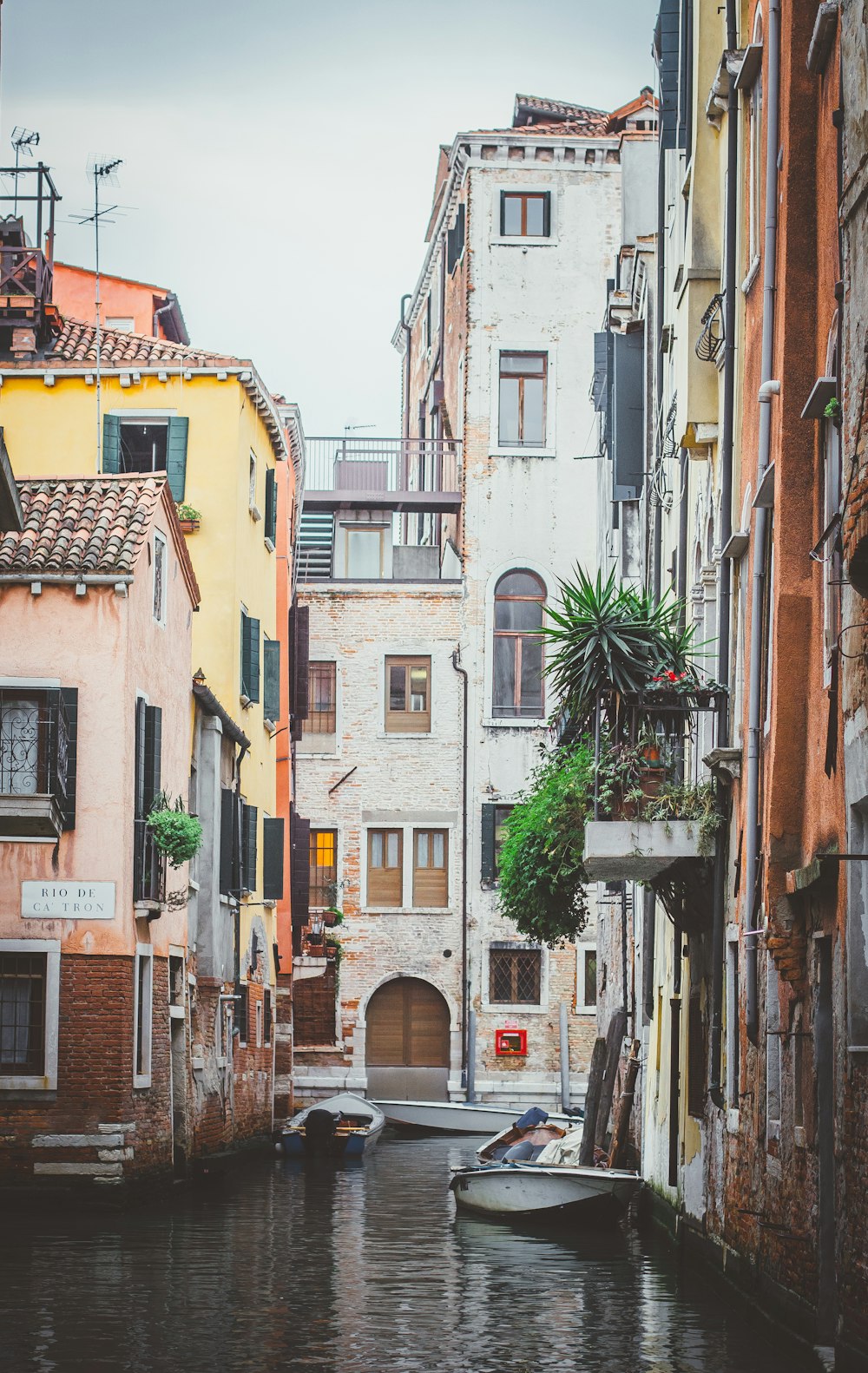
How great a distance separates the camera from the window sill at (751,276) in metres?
14.2

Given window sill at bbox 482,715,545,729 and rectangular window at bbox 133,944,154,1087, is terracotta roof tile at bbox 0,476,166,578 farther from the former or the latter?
window sill at bbox 482,715,545,729

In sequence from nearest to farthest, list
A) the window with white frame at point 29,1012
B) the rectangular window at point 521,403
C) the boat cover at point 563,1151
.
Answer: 1. the window with white frame at point 29,1012
2. the boat cover at point 563,1151
3. the rectangular window at point 521,403

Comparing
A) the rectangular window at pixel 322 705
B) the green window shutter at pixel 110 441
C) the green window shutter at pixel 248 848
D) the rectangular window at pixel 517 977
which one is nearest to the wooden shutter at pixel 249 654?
the green window shutter at pixel 248 848

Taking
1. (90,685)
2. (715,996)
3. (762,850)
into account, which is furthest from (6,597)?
(762,850)

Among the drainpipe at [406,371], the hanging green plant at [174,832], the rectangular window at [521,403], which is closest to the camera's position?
the hanging green plant at [174,832]

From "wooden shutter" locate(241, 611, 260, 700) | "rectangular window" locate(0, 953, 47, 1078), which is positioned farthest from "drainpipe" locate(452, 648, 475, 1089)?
"rectangular window" locate(0, 953, 47, 1078)

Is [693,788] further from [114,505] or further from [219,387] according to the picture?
[219,387]

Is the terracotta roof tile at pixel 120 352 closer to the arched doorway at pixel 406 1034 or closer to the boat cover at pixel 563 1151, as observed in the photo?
the boat cover at pixel 563 1151

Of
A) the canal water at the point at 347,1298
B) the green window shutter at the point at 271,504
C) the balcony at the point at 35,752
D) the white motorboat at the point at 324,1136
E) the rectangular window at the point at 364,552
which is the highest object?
the rectangular window at the point at 364,552

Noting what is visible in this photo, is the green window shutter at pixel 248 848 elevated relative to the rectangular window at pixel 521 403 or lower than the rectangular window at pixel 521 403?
lower

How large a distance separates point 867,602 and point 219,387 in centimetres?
2059

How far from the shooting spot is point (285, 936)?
35.4 meters

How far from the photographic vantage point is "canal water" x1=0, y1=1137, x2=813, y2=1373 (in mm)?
11875

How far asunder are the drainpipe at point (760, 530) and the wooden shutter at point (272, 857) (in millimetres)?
18985
